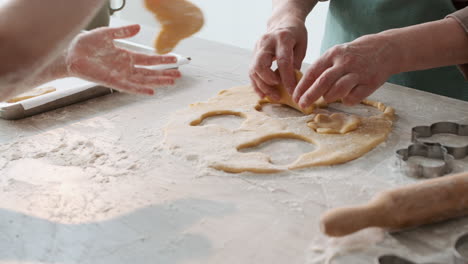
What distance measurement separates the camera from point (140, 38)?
6.31 ft

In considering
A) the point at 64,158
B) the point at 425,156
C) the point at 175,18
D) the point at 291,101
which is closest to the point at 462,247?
the point at 425,156

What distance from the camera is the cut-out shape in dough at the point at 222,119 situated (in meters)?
1.26

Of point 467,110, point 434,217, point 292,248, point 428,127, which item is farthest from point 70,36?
point 467,110

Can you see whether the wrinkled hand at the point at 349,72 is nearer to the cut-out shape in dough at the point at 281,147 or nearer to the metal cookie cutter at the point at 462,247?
the cut-out shape in dough at the point at 281,147

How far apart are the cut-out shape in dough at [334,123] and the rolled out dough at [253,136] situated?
0.01 metres

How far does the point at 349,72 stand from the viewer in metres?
1.18

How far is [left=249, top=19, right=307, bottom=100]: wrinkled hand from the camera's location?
128 cm

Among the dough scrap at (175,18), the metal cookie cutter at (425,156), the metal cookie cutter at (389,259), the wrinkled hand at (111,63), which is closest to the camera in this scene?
the metal cookie cutter at (389,259)

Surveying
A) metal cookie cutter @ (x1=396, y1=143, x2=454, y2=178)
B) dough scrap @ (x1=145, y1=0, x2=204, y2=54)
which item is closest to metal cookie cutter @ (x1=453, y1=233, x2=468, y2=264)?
metal cookie cutter @ (x1=396, y1=143, x2=454, y2=178)

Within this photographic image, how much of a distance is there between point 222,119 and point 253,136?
0.16 metres

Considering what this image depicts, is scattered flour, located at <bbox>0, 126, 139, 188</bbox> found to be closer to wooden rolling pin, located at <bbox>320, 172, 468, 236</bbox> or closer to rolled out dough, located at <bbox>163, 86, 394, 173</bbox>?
rolled out dough, located at <bbox>163, 86, 394, 173</bbox>

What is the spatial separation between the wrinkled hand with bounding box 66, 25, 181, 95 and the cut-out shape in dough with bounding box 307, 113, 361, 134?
375 mm

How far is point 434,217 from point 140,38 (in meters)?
1.38

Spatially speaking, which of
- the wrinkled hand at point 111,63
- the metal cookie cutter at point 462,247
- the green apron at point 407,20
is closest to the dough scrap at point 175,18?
the wrinkled hand at point 111,63
